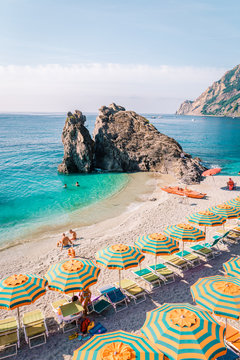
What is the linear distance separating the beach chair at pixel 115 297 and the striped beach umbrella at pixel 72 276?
1.48 m

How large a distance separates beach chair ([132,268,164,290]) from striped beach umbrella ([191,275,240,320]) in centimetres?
371

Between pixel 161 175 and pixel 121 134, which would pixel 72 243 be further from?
pixel 121 134

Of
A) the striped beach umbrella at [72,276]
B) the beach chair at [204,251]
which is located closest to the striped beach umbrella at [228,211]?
the beach chair at [204,251]

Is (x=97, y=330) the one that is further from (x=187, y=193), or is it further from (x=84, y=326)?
(x=187, y=193)

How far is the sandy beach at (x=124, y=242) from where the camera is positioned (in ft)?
32.3

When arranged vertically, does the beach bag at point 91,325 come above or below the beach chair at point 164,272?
below

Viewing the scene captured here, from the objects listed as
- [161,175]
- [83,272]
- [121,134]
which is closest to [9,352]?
[83,272]

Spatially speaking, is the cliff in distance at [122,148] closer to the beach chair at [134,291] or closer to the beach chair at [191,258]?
the beach chair at [191,258]

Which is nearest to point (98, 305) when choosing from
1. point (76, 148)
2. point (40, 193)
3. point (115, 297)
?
point (115, 297)

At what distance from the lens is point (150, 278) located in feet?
40.7

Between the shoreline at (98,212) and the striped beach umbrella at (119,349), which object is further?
the shoreline at (98,212)

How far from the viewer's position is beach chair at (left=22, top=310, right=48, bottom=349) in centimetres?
926

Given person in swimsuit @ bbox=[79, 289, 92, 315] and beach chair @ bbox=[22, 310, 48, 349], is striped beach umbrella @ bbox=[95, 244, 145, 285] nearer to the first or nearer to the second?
person in swimsuit @ bbox=[79, 289, 92, 315]

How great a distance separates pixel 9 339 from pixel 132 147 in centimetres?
3790
